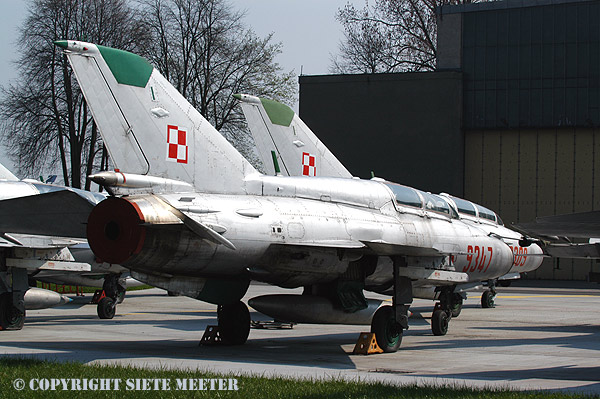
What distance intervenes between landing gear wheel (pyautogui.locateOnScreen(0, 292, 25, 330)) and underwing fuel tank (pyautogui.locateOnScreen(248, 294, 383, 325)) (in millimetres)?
5916

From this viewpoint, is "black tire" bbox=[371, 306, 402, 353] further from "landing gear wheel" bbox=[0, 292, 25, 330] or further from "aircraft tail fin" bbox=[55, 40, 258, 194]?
"landing gear wheel" bbox=[0, 292, 25, 330]

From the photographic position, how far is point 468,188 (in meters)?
42.8

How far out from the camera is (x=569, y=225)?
964 cm

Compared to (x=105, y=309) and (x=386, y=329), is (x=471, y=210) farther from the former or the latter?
(x=105, y=309)

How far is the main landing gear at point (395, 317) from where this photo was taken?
1338cm

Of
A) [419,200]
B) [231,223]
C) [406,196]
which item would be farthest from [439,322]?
[231,223]

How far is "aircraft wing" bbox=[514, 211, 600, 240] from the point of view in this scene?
31.0ft

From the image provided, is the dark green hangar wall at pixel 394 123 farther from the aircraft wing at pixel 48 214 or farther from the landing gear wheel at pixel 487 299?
the aircraft wing at pixel 48 214

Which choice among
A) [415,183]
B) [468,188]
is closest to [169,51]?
[415,183]

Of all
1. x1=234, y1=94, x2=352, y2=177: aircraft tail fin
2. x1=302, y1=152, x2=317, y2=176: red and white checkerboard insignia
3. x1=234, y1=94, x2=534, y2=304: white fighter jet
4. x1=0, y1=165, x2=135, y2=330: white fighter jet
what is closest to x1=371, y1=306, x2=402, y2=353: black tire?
x1=234, y1=94, x2=534, y2=304: white fighter jet

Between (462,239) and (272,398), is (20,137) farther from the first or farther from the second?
(272,398)

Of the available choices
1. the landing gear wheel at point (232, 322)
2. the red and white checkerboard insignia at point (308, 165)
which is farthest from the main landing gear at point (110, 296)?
the landing gear wheel at point (232, 322)

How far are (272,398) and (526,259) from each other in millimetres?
11351

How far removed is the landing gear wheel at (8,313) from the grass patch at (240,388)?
6.83 m
